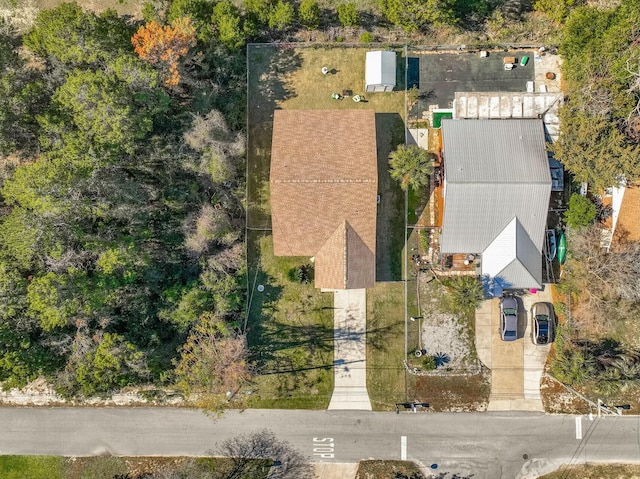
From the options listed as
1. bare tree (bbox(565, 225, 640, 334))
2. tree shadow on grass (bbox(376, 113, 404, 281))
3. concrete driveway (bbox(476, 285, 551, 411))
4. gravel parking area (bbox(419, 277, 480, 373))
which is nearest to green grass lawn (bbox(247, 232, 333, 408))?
tree shadow on grass (bbox(376, 113, 404, 281))

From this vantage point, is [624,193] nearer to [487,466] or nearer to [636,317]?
[636,317]

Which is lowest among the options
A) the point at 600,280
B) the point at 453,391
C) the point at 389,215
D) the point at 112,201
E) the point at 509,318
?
the point at 453,391

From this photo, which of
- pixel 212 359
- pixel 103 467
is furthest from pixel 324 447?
pixel 103 467

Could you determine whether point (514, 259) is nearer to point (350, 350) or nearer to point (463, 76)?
point (350, 350)

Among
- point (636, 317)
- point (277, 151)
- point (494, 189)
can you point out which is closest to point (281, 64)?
point (277, 151)

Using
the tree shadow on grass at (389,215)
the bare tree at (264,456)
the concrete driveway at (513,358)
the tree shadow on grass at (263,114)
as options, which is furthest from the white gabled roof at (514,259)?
the bare tree at (264,456)

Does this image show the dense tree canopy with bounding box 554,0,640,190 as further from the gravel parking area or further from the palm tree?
the gravel parking area

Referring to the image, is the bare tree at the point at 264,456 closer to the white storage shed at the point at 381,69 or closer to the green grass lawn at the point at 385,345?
the green grass lawn at the point at 385,345
